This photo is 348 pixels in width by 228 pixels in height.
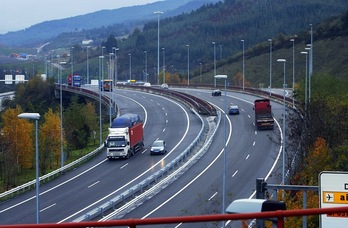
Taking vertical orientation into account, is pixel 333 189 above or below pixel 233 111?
above

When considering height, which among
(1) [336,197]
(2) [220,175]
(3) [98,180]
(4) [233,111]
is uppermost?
(1) [336,197]

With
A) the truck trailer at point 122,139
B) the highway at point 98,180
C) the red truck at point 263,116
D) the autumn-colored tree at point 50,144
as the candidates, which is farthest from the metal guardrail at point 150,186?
the autumn-colored tree at point 50,144

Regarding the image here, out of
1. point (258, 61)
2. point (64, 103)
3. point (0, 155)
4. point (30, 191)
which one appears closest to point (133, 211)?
point (30, 191)

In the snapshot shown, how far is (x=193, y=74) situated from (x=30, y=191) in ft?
245

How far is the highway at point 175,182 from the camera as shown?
2705 cm

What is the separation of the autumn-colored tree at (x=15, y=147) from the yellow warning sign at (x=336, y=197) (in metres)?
28.8

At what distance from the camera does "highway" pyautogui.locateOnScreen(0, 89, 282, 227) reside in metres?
27.0

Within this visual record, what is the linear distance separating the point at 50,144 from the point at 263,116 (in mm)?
13358

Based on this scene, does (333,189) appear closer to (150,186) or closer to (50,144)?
(150,186)

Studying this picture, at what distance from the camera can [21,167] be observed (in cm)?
4028

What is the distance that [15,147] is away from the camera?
37875 mm

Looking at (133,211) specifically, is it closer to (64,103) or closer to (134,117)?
(134,117)

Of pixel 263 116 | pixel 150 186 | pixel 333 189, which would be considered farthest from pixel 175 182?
pixel 333 189

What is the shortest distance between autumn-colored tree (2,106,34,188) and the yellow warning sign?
94.5 feet
